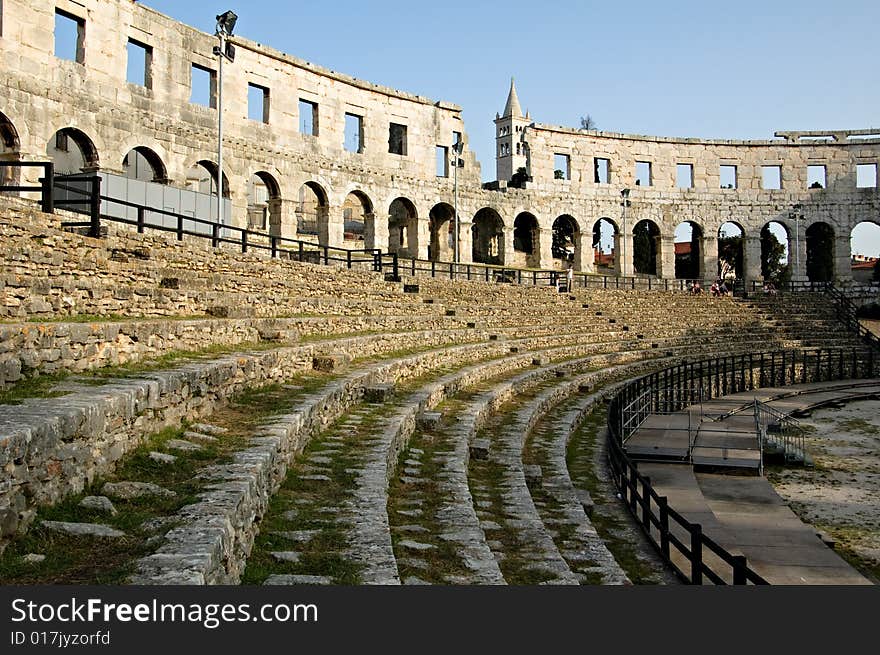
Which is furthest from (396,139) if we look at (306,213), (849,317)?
(849,317)

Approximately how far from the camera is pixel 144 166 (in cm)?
2825

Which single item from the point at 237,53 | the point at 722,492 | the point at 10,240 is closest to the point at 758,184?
the point at 237,53

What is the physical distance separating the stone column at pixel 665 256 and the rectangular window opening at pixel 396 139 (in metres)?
17.9

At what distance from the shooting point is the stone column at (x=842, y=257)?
47.5 meters

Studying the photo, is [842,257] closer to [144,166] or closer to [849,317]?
[849,317]

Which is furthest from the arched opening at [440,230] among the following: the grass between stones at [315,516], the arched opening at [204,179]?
the grass between stones at [315,516]

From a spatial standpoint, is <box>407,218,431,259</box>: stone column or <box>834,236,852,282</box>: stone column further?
<box>834,236,852,282</box>: stone column

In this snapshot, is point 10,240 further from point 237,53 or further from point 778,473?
point 237,53

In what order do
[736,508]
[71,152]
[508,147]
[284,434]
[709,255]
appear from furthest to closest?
[508,147], [709,255], [71,152], [736,508], [284,434]

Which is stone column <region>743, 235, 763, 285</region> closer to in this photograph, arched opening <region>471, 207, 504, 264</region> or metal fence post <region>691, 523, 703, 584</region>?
arched opening <region>471, 207, 504, 264</region>

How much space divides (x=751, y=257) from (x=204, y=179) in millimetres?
32922

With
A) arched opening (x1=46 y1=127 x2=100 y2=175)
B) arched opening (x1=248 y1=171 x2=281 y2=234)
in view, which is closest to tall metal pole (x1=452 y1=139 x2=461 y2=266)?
arched opening (x1=248 y1=171 x2=281 y2=234)

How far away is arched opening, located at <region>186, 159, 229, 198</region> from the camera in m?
29.6

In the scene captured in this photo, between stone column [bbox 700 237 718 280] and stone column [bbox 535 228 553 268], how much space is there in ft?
33.4
